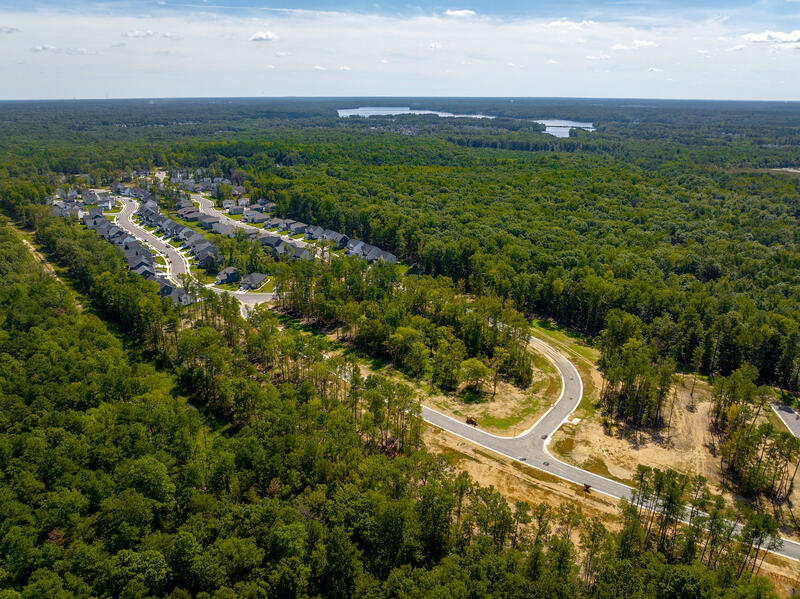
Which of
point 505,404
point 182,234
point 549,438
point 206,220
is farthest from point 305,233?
point 549,438

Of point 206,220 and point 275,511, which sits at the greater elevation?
point 206,220

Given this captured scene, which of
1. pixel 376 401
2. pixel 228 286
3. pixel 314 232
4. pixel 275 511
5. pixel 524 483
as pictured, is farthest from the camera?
pixel 314 232

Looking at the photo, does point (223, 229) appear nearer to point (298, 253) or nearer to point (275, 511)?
point (298, 253)

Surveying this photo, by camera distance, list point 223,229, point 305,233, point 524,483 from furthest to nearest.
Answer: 1. point 223,229
2. point 305,233
3. point 524,483

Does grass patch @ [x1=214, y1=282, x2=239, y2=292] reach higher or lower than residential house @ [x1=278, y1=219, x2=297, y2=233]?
lower

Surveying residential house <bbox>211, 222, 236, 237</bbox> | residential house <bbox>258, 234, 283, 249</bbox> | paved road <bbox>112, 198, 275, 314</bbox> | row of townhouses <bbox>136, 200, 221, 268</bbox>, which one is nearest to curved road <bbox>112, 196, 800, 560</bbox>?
paved road <bbox>112, 198, 275, 314</bbox>

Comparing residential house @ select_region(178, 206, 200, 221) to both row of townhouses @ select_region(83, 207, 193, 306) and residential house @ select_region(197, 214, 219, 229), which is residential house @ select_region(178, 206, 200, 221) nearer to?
residential house @ select_region(197, 214, 219, 229)
